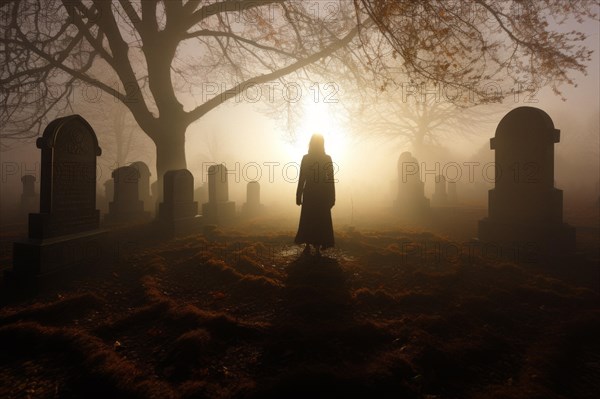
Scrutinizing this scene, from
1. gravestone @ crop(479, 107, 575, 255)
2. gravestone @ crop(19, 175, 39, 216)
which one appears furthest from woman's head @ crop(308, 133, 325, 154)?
gravestone @ crop(19, 175, 39, 216)

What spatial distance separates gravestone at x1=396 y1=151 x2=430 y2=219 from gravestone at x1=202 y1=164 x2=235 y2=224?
764cm

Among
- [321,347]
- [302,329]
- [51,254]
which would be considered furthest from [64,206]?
[321,347]

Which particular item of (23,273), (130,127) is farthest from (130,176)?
(130,127)

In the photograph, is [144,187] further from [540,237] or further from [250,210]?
[540,237]

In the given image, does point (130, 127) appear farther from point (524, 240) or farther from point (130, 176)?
point (524, 240)

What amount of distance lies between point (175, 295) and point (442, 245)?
5618 millimetres

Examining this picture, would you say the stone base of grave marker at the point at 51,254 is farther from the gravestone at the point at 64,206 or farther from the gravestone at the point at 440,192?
the gravestone at the point at 440,192

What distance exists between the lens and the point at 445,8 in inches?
185

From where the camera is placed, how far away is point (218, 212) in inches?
435

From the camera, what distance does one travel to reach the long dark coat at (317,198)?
545 centimetres

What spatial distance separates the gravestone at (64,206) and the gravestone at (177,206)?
8.13 ft

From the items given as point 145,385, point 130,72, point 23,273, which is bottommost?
point 145,385

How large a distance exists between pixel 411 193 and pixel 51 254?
12646 millimetres

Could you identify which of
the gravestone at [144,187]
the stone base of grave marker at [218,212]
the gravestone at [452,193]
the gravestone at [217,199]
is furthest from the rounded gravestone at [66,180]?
the gravestone at [452,193]
